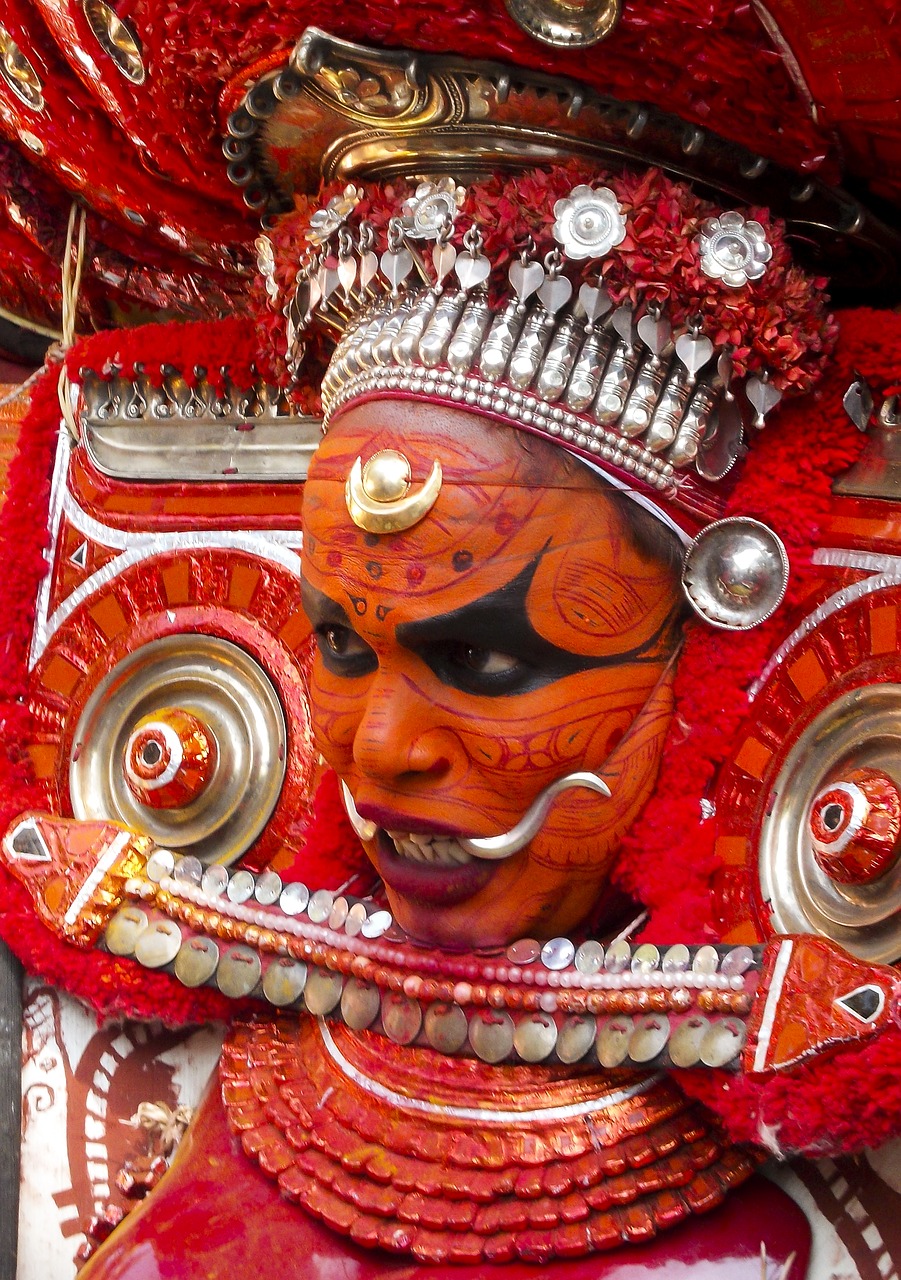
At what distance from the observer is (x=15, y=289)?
9.04 feet

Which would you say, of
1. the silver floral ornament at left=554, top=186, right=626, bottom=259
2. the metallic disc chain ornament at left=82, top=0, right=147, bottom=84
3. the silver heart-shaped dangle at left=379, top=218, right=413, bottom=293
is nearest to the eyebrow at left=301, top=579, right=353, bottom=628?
the silver heart-shaped dangle at left=379, top=218, right=413, bottom=293

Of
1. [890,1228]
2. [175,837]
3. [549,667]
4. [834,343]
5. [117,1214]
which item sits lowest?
[117,1214]

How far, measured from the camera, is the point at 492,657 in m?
1.72

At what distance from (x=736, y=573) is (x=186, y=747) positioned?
94 cm

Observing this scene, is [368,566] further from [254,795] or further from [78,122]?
[78,122]

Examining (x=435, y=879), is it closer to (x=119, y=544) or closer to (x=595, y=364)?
(x=595, y=364)

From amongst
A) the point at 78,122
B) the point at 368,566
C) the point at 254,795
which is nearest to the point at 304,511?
the point at 368,566

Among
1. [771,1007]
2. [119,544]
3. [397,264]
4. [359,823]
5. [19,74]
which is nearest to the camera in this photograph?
[771,1007]

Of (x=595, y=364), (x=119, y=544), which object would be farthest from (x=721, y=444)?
(x=119, y=544)

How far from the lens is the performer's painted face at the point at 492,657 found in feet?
5.52

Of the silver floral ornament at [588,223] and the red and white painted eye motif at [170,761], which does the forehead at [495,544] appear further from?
the red and white painted eye motif at [170,761]

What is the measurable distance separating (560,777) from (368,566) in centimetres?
35

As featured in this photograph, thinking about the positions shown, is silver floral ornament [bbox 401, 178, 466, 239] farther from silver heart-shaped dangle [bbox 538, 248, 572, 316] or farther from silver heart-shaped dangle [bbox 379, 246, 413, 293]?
silver heart-shaped dangle [bbox 538, 248, 572, 316]

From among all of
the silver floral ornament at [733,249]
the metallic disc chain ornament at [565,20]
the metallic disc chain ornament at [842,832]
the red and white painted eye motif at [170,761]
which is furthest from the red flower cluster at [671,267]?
the red and white painted eye motif at [170,761]
